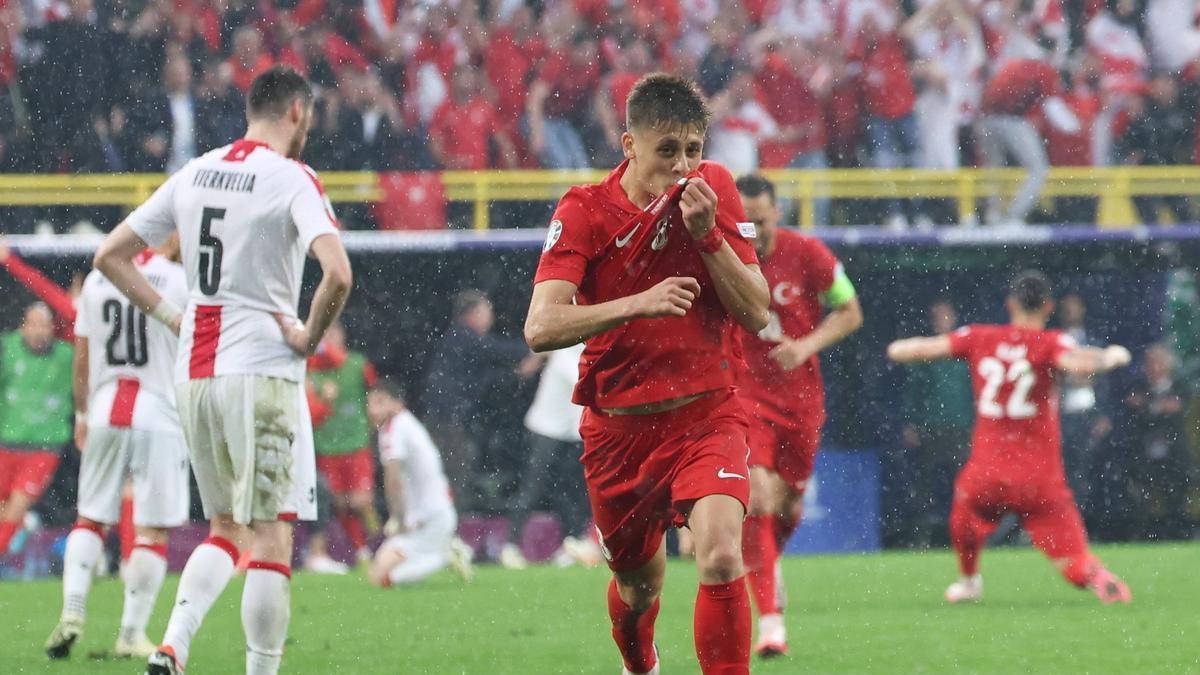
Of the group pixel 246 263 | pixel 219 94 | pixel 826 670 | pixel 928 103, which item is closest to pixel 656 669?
pixel 826 670

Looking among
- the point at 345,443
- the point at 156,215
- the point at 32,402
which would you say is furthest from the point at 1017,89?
the point at 156,215

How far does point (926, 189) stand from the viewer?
54.5 feet

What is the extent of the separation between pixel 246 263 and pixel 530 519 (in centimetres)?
967

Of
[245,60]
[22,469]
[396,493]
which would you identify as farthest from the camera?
[245,60]

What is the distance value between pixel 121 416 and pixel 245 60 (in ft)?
23.5

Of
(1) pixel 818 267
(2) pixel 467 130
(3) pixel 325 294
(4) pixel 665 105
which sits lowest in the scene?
(3) pixel 325 294

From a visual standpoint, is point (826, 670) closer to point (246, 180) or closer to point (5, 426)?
point (246, 180)

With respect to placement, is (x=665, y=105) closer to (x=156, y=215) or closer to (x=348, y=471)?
(x=156, y=215)

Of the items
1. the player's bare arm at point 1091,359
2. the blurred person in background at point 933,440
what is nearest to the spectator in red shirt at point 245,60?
the blurred person in background at point 933,440

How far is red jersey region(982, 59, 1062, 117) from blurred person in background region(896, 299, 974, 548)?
1.93 meters

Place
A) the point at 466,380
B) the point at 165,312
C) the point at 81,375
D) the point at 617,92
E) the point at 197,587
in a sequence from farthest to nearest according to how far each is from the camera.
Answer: the point at 617,92 → the point at 466,380 → the point at 81,375 → the point at 165,312 → the point at 197,587

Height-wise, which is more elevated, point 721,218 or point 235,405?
point 721,218

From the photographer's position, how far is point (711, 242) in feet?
17.6

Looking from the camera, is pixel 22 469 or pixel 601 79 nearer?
pixel 22 469
